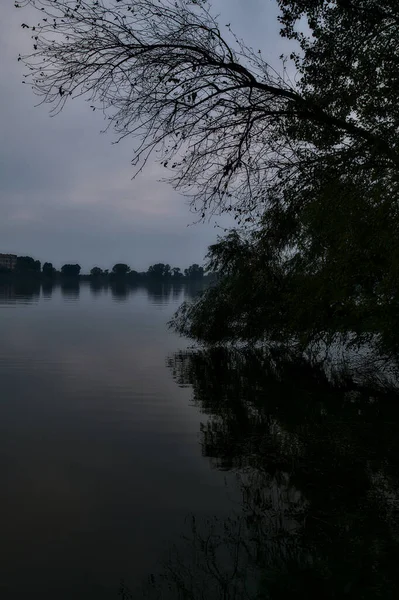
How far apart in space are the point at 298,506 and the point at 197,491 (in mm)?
1894

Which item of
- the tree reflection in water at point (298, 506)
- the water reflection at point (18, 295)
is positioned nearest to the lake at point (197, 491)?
the tree reflection in water at point (298, 506)

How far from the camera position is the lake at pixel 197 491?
6637 millimetres

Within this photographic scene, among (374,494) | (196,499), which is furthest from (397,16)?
(196,499)

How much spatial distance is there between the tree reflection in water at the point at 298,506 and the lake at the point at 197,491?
3 cm

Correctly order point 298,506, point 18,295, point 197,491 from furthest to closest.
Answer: point 18,295, point 197,491, point 298,506

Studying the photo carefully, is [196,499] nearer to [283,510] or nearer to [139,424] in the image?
[283,510]

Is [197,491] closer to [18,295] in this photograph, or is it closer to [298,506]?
[298,506]

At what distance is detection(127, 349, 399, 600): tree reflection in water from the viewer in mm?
6449

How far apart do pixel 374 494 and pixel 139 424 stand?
708 centimetres

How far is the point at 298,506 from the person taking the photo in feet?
28.6

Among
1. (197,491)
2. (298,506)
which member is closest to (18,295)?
(197,491)

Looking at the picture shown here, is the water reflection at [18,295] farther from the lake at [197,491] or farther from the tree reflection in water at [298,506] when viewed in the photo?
the tree reflection in water at [298,506]

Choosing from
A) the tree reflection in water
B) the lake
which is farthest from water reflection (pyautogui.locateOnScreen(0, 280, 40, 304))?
the tree reflection in water

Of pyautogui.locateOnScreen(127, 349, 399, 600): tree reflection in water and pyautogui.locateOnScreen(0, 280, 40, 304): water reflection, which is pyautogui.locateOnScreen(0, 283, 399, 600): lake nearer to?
pyautogui.locateOnScreen(127, 349, 399, 600): tree reflection in water
